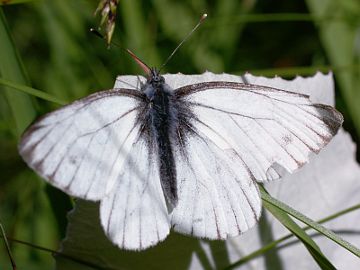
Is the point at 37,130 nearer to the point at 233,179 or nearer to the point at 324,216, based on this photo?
the point at 233,179

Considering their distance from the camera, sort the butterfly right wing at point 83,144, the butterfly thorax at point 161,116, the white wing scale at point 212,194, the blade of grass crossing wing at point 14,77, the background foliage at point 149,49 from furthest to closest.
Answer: the background foliage at point 149,49 < the blade of grass crossing wing at point 14,77 < the butterfly thorax at point 161,116 < the white wing scale at point 212,194 < the butterfly right wing at point 83,144

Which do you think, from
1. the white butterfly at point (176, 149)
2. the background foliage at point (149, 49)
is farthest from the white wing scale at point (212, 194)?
the background foliage at point (149, 49)

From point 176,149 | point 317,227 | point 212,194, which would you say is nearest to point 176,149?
point 176,149

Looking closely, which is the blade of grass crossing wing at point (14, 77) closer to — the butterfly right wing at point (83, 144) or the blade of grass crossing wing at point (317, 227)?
the butterfly right wing at point (83, 144)

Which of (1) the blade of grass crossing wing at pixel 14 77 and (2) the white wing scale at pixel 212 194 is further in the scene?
(1) the blade of grass crossing wing at pixel 14 77

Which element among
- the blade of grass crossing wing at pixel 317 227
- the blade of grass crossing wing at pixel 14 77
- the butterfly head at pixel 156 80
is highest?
the blade of grass crossing wing at pixel 14 77

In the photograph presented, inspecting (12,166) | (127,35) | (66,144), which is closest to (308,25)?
(127,35)

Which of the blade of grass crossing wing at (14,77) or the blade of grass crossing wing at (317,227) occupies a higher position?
the blade of grass crossing wing at (14,77)
